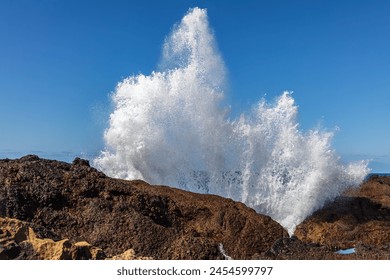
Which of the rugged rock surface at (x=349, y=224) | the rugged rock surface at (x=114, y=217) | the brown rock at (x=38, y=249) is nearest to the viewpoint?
the brown rock at (x=38, y=249)

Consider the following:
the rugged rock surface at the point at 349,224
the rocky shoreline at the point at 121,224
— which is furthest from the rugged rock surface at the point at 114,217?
the rugged rock surface at the point at 349,224

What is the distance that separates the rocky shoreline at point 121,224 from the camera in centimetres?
623

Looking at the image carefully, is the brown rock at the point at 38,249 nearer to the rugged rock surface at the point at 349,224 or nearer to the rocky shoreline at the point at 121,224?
the rocky shoreline at the point at 121,224

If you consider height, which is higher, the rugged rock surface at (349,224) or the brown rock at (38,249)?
the rugged rock surface at (349,224)

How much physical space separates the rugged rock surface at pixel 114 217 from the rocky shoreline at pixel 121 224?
0.05 feet

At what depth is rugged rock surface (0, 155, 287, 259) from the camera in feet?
25.5

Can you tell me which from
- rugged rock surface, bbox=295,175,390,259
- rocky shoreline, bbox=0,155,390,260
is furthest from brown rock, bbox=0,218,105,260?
rugged rock surface, bbox=295,175,390,259

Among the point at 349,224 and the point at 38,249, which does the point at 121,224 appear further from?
the point at 349,224

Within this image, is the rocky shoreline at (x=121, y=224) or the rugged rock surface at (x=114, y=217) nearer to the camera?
the rocky shoreline at (x=121, y=224)

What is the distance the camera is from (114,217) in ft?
27.5

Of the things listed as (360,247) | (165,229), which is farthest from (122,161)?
(360,247)

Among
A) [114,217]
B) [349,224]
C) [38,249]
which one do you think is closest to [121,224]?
[114,217]

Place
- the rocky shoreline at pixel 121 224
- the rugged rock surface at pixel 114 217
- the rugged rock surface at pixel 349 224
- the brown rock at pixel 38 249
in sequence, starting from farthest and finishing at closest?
the rugged rock surface at pixel 349 224
the rugged rock surface at pixel 114 217
the rocky shoreline at pixel 121 224
the brown rock at pixel 38 249

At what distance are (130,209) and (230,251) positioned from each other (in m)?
1.93
